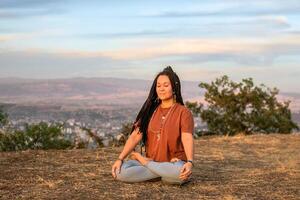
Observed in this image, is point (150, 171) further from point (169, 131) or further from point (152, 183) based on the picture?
point (169, 131)

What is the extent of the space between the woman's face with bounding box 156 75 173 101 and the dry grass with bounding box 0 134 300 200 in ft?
3.22

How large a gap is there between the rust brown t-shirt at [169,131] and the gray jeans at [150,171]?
0.14m

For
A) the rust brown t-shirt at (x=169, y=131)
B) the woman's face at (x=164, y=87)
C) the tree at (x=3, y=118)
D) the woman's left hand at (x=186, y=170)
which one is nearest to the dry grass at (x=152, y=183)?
the woman's left hand at (x=186, y=170)

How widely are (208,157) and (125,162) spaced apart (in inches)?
117

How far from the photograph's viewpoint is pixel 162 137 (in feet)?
23.3

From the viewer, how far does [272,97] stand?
922 inches

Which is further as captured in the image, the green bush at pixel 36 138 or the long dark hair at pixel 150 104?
the green bush at pixel 36 138

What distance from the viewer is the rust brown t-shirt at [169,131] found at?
23.2ft

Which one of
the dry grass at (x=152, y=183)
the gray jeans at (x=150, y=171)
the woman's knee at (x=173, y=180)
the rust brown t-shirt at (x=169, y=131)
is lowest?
the dry grass at (x=152, y=183)

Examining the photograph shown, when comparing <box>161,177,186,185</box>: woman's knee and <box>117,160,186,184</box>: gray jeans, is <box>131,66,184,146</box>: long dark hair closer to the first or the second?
<box>117,160,186,184</box>: gray jeans

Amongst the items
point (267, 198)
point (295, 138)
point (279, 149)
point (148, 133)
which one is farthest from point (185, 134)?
point (295, 138)

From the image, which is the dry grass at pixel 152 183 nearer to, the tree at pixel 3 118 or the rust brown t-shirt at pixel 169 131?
the rust brown t-shirt at pixel 169 131

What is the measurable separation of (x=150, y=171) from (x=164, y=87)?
941 millimetres

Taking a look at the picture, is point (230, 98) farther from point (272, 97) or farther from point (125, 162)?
point (125, 162)
